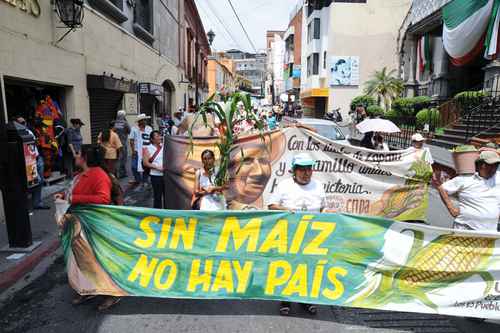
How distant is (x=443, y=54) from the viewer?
23766 millimetres

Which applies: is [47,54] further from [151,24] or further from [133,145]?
[151,24]

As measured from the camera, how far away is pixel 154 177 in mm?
6645

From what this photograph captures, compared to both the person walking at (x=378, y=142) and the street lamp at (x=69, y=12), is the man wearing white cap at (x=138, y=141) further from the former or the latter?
the person walking at (x=378, y=142)

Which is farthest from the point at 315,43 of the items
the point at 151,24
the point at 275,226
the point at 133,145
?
the point at 275,226

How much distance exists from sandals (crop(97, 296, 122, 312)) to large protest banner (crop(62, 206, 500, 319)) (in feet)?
0.75

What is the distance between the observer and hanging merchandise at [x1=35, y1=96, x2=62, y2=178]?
8727 mm

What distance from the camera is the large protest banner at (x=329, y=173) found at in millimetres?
5965

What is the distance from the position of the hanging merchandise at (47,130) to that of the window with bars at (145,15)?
8.38 metres

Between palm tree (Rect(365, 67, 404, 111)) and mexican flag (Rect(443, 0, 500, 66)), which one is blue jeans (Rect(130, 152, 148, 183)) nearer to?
mexican flag (Rect(443, 0, 500, 66))

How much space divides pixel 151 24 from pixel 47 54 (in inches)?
382

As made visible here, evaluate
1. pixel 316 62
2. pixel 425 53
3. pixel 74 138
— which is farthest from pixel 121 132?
pixel 316 62

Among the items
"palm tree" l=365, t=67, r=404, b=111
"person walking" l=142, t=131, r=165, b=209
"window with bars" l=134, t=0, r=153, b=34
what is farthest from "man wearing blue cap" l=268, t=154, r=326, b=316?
"palm tree" l=365, t=67, r=404, b=111

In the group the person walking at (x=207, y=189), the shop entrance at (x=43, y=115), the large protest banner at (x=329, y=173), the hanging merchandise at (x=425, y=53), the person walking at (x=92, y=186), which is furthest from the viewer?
the hanging merchandise at (x=425, y=53)

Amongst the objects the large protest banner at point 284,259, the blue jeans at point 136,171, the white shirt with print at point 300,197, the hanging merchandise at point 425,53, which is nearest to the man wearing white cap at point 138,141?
the blue jeans at point 136,171
